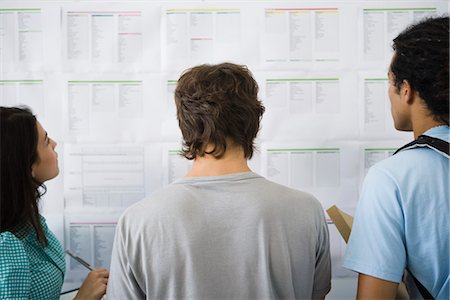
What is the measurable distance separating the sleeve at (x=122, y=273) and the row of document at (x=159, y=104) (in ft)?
1.79

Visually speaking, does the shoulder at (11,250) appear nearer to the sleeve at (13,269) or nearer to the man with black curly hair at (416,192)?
the sleeve at (13,269)

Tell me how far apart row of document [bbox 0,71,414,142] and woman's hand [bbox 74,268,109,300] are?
1.47ft

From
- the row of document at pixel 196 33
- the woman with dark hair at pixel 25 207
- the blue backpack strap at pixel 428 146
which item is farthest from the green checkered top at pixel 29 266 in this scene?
the blue backpack strap at pixel 428 146

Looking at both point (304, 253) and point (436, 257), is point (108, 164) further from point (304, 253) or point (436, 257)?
point (436, 257)

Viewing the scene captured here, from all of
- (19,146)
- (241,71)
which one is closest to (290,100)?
(241,71)

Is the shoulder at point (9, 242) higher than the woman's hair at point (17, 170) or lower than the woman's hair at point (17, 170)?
lower

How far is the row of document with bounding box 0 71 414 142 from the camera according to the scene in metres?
1.33

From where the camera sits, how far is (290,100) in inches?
52.3

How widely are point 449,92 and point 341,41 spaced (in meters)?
0.60

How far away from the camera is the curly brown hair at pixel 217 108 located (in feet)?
2.75

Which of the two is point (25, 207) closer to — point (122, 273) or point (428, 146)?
point (122, 273)

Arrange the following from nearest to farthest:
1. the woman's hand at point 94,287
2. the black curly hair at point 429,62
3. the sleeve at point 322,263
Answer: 1. the black curly hair at point 429,62
2. the sleeve at point 322,263
3. the woman's hand at point 94,287

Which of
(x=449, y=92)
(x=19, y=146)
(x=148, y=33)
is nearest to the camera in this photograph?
(x=449, y=92)

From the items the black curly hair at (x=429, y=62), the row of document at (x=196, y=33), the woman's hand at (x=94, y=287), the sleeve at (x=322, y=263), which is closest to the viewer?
the black curly hair at (x=429, y=62)
